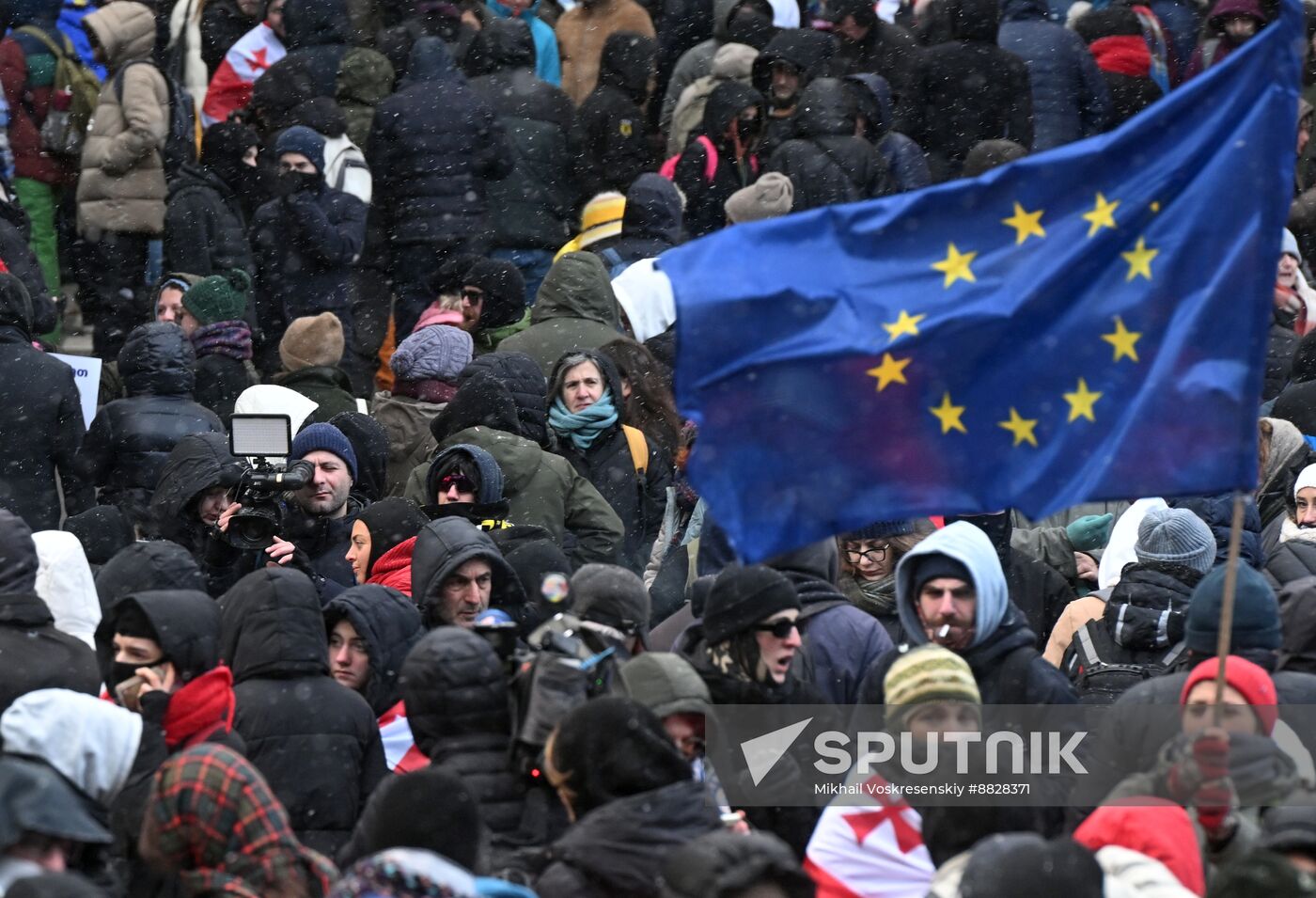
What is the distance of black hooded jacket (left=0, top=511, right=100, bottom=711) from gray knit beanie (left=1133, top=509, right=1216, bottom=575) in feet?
11.7

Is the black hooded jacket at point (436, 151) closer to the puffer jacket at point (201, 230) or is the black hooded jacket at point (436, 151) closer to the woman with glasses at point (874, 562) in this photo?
the puffer jacket at point (201, 230)

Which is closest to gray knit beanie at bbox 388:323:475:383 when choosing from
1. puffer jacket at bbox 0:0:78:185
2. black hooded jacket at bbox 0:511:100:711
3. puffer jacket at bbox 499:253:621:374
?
puffer jacket at bbox 499:253:621:374

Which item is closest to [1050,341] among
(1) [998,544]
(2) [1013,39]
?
(1) [998,544]

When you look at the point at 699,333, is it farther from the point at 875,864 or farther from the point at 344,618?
the point at 344,618

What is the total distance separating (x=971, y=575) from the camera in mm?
7625

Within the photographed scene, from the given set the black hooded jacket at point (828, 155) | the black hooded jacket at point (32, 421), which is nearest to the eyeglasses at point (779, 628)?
the black hooded jacket at point (32, 421)

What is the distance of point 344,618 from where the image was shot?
8305 millimetres

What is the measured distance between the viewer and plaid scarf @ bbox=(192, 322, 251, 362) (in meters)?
12.5

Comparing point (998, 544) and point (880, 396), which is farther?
point (998, 544)

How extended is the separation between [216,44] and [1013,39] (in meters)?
5.12

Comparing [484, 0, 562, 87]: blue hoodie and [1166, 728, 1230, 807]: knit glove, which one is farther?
[484, 0, 562, 87]: blue hoodie

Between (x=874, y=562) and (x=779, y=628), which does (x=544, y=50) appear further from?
(x=779, y=628)

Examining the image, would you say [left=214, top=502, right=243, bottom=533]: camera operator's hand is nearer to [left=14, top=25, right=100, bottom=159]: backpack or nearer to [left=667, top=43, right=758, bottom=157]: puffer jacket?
[left=14, top=25, right=100, bottom=159]: backpack

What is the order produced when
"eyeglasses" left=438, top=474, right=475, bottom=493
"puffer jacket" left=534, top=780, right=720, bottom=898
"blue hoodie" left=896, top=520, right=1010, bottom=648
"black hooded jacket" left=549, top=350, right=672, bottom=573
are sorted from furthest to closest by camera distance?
"black hooded jacket" left=549, top=350, right=672, bottom=573, "eyeglasses" left=438, top=474, right=475, bottom=493, "blue hoodie" left=896, top=520, right=1010, bottom=648, "puffer jacket" left=534, top=780, right=720, bottom=898
